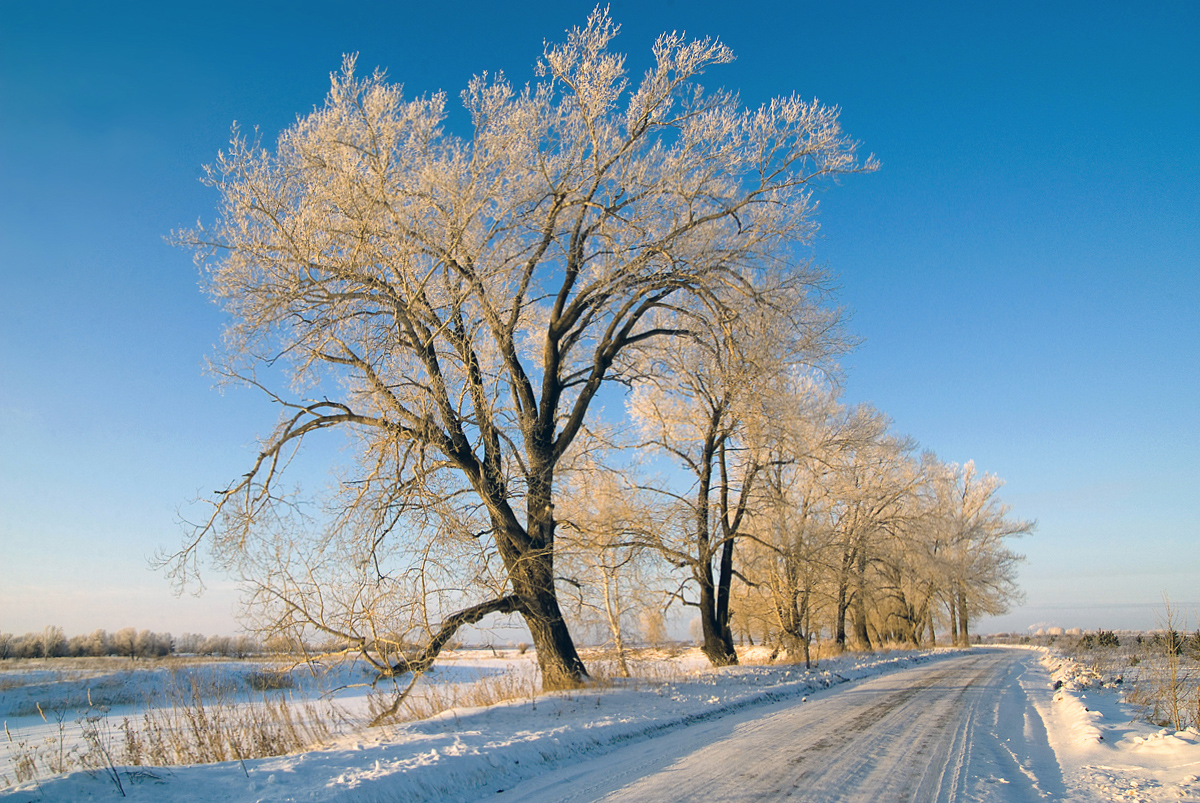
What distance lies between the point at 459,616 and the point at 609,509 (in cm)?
591

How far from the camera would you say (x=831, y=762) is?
595 cm

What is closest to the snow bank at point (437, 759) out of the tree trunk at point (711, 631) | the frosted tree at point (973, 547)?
the tree trunk at point (711, 631)

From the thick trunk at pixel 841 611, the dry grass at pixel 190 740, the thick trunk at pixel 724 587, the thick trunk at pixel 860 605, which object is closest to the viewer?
the dry grass at pixel 190 740

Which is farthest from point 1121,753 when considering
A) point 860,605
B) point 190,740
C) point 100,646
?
point 100,646

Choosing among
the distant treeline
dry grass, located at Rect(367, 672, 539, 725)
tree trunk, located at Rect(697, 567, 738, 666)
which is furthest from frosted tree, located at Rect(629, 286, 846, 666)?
the distant treeline

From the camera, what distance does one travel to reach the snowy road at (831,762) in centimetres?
503

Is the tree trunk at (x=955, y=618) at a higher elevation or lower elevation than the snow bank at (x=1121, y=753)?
lower

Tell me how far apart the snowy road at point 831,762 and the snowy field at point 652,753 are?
0.10 ft

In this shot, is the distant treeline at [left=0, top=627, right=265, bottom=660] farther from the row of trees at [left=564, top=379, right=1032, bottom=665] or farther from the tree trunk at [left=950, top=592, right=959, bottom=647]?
the tree trunk at [left=950, top=592, right=959, bottom=647]

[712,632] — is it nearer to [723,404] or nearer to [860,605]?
[723,404]

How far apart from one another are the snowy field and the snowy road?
1.2 inches

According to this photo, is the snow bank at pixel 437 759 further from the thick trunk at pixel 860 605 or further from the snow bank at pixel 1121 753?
the thick trunk at pixel 860 605

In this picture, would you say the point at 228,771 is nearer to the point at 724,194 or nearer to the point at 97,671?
the point at 724,194

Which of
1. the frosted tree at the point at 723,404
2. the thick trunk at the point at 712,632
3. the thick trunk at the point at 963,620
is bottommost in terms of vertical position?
the thick trunk at the point at 963,620
